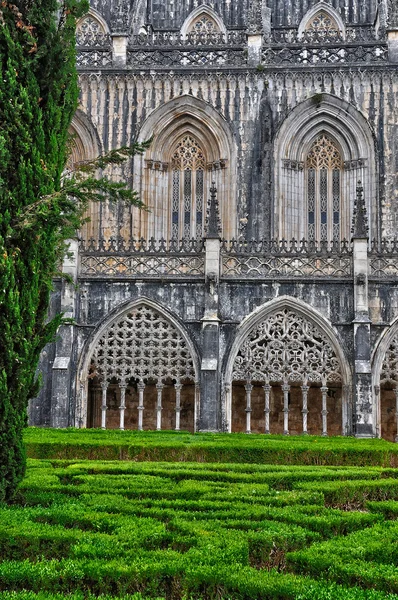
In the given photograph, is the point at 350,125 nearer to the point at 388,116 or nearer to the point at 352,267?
the point at 388,116

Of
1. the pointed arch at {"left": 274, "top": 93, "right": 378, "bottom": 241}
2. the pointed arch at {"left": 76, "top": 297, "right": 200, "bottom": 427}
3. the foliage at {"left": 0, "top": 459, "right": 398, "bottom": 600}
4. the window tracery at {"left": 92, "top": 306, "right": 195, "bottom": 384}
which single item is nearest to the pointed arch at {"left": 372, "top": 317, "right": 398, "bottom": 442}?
the pointed arch at {"left": 76, "top": 297, "right": 200, "bottom": 427}

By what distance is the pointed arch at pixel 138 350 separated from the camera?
74.2 ft

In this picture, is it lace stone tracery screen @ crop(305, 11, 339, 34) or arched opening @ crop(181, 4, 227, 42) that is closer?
lace stone tracery screen @ crop(305, 11, 339, 34)

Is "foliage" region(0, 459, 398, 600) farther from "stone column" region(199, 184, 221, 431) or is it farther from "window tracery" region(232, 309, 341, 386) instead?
"window tracery" region(232, 309, 341, 386)

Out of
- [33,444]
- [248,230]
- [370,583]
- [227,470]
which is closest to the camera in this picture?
[370,583]

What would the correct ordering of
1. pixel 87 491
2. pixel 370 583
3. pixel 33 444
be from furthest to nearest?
pixel 33 444 < pixel 87 491 < pixel 370 583

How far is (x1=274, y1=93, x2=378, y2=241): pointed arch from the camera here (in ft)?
96.6

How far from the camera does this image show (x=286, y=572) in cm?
747

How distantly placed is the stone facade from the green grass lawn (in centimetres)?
919

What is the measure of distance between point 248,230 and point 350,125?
5.73 meters

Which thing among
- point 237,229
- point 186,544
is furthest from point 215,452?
point 237,229

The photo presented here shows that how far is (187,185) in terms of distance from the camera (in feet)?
102

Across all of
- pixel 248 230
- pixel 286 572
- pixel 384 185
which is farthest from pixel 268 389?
pixel 286 572

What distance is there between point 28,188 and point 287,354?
1359 cm
